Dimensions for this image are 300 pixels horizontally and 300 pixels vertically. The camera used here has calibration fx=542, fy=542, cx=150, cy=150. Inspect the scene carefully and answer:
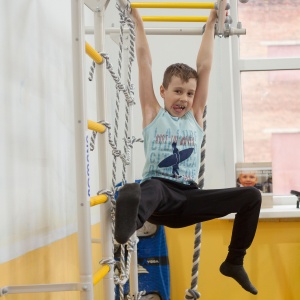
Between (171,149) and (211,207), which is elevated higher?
(171,149)

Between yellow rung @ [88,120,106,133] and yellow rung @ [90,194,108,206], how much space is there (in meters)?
0.23

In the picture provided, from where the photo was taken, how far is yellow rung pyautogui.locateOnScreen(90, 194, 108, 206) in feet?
5.65

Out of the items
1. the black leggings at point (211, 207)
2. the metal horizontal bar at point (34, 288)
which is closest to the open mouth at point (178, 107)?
the black leggings at point (211, 207)

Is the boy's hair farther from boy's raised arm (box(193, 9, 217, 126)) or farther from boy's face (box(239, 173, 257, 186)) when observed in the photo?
boy's face (box(239, 173, 257, 186))

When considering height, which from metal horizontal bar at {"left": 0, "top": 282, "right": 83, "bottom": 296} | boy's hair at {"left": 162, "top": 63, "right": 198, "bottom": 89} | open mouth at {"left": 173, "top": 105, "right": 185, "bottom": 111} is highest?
boy's hair at {"left": 162, "top": 63, "right": 198, "bottom": 89}

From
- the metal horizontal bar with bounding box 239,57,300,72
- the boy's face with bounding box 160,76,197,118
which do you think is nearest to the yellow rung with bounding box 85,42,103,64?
the boy's face with bounding box 160,76,197,118

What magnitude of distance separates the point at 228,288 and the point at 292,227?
0.55 meters

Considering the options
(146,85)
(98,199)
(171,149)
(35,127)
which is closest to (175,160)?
(171,149)

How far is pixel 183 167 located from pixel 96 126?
19.0 inches

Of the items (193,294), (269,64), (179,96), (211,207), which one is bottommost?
(193,294)

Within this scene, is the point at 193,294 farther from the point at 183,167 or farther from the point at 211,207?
the point at 183,167

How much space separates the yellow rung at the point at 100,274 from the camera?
1710 millimetres

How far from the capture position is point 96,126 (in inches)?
71.7

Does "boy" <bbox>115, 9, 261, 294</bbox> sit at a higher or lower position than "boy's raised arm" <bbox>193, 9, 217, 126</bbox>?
lower
